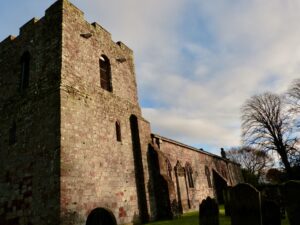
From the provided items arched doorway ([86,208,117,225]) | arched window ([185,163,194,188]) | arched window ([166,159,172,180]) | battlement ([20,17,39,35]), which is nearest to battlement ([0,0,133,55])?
battlement ([20,17,39,35])

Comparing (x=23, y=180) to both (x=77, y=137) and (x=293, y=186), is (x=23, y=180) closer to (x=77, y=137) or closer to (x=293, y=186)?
(x=77, y=137)

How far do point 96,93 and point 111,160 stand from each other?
146 inches

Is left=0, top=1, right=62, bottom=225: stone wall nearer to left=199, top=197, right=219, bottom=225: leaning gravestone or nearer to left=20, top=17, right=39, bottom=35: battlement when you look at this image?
left=20, top=17, right=39, bottom=35: battlement

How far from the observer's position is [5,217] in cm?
1198

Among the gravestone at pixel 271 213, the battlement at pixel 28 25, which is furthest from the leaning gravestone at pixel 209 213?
the battlement at pixel 28 25

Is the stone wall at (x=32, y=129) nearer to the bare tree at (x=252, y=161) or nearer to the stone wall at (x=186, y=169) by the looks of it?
the stone wall at (x=186, y=169)

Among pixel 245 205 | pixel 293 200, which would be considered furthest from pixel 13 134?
pixel 293 200

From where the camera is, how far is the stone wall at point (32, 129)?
432 inches

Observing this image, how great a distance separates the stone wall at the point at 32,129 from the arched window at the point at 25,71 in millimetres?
198

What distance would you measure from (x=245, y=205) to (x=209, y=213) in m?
1.72

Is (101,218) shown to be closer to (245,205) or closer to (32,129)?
(32,129)

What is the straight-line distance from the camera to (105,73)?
16312 millimetres

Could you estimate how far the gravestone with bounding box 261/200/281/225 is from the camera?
7.00m

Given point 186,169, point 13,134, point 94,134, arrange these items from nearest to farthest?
point 94,134 < point 13,134 < point 186,169
